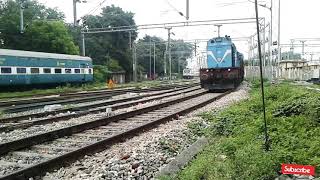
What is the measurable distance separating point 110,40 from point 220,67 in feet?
149

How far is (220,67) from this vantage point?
29703 mm

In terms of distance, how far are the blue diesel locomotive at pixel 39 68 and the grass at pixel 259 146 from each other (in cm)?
2340

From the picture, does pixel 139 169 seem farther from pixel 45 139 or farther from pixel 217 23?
pixel 217 23

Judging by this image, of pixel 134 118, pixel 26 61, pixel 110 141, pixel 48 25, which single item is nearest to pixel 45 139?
pixel 110 141

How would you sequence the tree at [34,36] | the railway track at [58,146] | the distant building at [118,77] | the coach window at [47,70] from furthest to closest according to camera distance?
the distant building at [118,77]
the tree at [34,36]
the coach window at [47,70]
the railway track at [58,146]

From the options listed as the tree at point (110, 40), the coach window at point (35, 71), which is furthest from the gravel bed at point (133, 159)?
the tree at point (110, 40)

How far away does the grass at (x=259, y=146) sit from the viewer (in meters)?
5.70

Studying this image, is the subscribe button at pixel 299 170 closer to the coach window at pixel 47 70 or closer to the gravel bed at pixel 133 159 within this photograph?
the gravel bed at pixel 133 159

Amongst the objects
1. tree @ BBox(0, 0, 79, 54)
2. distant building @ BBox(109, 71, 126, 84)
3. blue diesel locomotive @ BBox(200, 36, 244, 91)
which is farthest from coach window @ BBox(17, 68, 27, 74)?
distant building @ BBox(109, 71, 126, 84)

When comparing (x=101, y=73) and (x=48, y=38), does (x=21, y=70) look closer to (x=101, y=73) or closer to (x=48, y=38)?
(x=48, y=38)

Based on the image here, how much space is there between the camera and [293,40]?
65.0m

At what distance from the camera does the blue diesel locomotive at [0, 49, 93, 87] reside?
3098 centimetres

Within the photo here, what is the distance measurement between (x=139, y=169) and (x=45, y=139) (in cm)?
343

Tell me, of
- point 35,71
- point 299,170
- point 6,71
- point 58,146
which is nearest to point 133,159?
point 58,146
